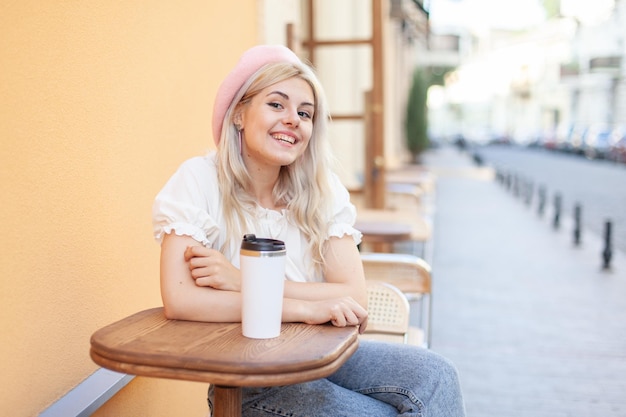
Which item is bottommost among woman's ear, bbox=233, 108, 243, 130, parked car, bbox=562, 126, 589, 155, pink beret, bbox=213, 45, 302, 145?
parked car, bbox=562, 126, 589, 155

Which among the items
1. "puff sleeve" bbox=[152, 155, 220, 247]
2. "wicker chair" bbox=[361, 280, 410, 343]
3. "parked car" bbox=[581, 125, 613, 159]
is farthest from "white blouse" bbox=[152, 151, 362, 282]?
"parked car" bbox=[581, 125, 613, 159]

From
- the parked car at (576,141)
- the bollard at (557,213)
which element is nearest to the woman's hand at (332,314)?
the bollard at (557,213)

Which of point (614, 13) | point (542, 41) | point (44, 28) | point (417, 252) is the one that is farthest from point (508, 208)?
point (542, 41)

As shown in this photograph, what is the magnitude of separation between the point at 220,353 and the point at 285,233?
709 millimetres

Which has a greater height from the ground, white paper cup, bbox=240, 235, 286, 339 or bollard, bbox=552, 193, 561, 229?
white paper cup, bbox=240, 235, 286, 339

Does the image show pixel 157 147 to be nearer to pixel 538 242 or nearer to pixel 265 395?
pixel 265 395

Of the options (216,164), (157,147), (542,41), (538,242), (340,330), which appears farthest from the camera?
(542,41)

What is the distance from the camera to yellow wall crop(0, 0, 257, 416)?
1.73 meters

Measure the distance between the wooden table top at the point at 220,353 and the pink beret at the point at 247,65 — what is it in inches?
28.6

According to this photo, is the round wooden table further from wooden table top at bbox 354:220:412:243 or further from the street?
the street

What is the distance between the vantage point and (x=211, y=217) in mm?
2023

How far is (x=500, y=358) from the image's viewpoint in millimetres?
4809

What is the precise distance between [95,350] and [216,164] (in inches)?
30.3

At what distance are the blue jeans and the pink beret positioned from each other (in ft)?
2.73
